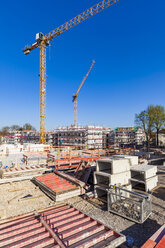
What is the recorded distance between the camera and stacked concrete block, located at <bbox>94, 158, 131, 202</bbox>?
7.49 meters

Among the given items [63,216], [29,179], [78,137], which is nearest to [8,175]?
[29,179]

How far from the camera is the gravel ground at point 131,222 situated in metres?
4.83

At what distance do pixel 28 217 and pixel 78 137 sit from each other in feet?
144

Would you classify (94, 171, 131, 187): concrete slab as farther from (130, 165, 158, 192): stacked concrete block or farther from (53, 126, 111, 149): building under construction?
(53, 126, 111, 149): building under construction

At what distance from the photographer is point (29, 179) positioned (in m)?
10.6

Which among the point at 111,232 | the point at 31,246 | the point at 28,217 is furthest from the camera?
the point at 28,217

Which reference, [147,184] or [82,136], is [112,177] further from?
[82,136]

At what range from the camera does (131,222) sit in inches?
217

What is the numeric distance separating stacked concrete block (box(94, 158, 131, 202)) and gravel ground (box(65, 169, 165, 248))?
2.23 ft

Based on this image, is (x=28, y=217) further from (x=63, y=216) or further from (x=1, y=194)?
(x=1, y=194)

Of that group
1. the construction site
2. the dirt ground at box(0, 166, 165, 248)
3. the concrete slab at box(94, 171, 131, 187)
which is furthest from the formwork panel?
the concrete slab at box(94, 171, 131, 187)

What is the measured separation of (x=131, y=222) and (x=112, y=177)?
6.93ft

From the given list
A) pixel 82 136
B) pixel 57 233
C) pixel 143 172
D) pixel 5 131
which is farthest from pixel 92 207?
pixel 5 131

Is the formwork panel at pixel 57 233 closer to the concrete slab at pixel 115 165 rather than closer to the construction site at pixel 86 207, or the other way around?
the construction site at pixel 86 207
